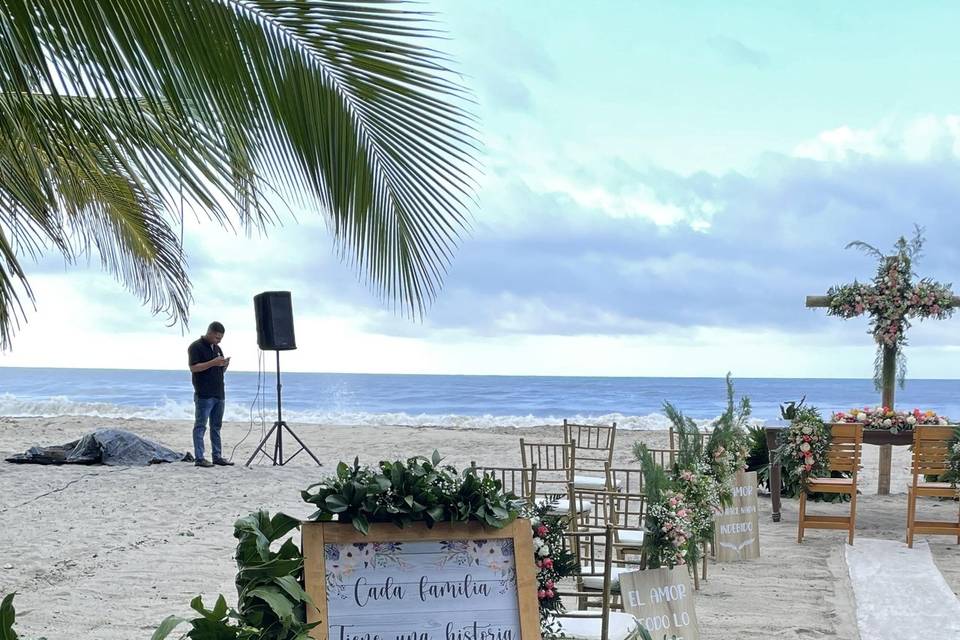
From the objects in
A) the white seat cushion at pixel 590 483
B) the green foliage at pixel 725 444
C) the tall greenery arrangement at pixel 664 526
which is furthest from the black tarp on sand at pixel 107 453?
the tall greenery arrangement at pixel 664 526

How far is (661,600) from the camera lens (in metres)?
3.91

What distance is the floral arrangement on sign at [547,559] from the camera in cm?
318

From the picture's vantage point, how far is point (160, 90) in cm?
206

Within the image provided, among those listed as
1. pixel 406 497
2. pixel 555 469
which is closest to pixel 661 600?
pixel 406 497

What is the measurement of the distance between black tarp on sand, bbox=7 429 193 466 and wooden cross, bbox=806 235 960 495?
738 centimetres

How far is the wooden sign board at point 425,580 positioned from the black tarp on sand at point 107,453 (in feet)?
29.7

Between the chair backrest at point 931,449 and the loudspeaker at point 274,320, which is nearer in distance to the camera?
the chair backrest at point 931,449

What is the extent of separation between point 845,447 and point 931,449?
600mm

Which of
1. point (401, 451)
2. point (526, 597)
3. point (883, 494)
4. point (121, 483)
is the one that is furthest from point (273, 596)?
point (401, 451)

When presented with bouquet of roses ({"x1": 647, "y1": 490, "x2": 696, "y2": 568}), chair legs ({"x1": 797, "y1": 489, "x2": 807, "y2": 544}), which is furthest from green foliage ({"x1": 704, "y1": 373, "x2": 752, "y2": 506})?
chair legs ({"x1": 797, "y1": 489, "x2": 807, "y2": 544})

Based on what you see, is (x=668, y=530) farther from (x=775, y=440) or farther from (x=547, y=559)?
(x=775, y=440)

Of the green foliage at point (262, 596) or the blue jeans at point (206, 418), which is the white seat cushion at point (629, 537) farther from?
the blue jeans at point (206, 418)

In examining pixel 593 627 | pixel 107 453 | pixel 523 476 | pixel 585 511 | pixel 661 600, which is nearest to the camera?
pixel 593 627

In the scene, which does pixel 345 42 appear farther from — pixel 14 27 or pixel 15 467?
pixel 15 467
